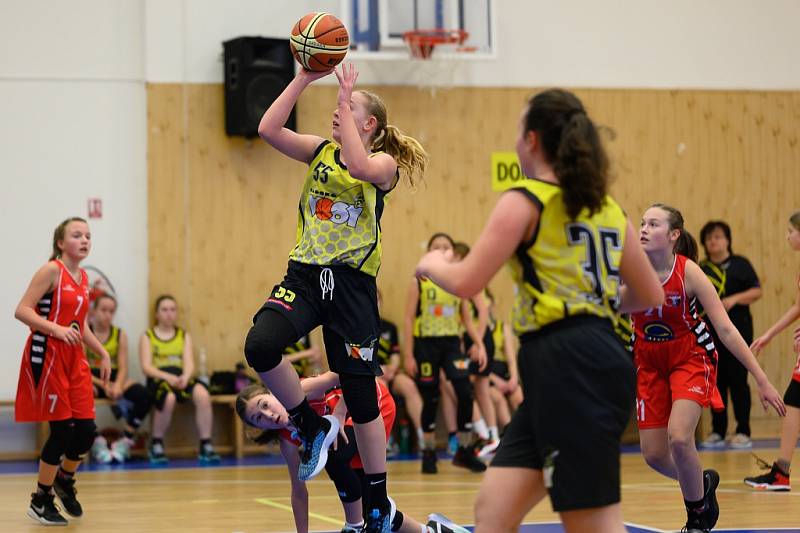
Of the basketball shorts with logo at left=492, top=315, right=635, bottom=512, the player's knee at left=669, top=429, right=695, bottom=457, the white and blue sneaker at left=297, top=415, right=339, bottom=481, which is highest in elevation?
the basketball shorts with logo at left=492, top=315, right=635, bottom=512

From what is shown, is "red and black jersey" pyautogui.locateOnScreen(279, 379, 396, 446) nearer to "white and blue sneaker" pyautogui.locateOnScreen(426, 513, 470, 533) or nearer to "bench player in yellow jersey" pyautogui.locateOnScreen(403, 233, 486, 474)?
"white and blue sneaker" pyautogui.locateOnScreen(426, 513, 470, 533)

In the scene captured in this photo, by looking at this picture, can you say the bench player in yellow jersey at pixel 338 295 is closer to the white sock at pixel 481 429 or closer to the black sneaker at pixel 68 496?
the black sneaker at pixel 68 496

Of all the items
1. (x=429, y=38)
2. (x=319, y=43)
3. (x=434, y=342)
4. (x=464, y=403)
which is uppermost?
(x=429, y=38)

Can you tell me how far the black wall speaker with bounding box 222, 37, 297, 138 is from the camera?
1131 centimetres

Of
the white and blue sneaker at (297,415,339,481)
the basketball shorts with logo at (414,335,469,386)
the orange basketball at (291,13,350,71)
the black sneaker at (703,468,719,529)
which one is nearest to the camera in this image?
the white and blue sneaker at (297,415,339,481)

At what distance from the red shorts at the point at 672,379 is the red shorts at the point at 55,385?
11.2ft

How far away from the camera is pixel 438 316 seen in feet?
33.6

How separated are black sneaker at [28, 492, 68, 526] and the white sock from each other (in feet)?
14.8

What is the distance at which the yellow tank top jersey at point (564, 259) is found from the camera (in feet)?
10.5

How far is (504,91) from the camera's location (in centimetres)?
1243

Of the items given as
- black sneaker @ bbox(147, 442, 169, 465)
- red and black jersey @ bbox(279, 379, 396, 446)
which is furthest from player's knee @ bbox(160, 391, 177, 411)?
red and black jersey @ bbox(279, 379, 396, 446)

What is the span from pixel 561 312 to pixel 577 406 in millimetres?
263

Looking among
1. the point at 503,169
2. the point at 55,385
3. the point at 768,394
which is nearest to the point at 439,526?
the point at 768,394

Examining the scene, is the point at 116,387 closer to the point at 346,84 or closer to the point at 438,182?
the point at 438,182
